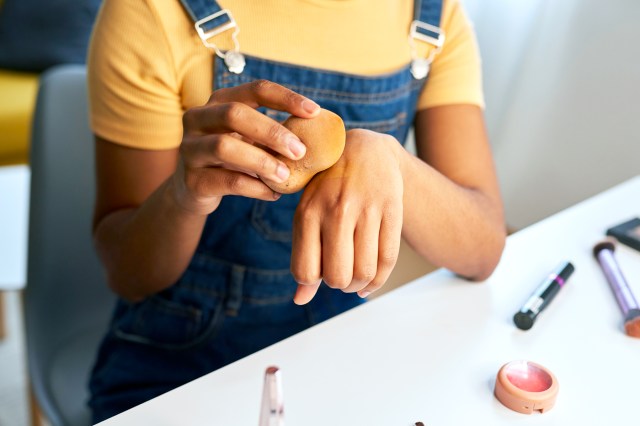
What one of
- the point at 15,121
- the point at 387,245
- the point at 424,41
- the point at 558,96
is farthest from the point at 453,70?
the point at 15,121

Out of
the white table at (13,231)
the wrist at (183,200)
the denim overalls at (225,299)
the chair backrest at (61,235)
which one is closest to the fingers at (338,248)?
the wrist at (183,200)

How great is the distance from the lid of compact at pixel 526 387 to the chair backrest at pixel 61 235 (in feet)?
1.77

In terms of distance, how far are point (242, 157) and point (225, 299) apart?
1.00ft

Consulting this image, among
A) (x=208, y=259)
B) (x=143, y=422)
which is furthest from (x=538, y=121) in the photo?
(x=143, y=422)

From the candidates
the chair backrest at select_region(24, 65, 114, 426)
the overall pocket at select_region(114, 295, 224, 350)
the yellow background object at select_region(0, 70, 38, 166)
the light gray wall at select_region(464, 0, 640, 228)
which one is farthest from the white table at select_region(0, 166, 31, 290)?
the light gray wall at select_region(464, 0, 640, 228)

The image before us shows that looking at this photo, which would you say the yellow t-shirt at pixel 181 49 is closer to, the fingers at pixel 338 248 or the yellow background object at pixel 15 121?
the fingers at pixel 338 248

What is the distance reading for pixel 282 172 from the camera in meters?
0.42

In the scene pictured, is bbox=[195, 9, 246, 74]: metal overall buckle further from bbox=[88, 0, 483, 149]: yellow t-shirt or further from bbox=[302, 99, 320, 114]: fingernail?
bbox=[302, 99, 320, 114]: fingernail

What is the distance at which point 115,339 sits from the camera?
2.32 ft

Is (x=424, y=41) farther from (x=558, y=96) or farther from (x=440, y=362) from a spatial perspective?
(x=558, y=96)

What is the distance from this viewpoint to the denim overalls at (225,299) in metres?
0.67

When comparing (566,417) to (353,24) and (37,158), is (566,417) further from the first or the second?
(37,158)

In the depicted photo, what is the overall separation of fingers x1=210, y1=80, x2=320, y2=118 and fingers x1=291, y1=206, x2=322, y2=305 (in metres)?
0.06

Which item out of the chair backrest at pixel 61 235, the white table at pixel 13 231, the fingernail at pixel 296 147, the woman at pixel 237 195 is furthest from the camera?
the white table at pixel 13 231
